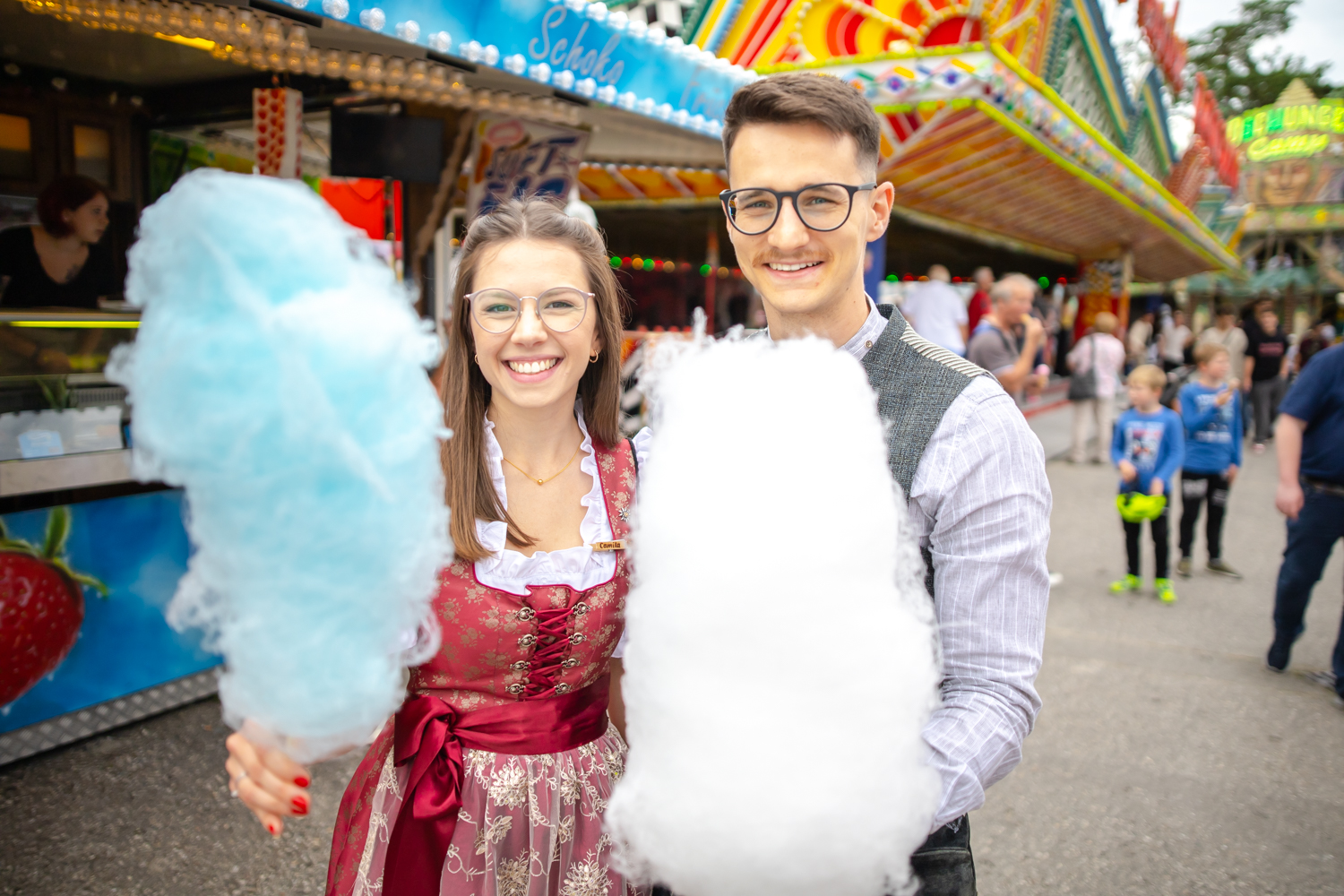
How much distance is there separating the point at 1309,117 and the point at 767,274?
2732cm

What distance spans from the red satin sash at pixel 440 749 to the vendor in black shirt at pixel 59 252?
129 inches

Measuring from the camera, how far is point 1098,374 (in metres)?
7.86

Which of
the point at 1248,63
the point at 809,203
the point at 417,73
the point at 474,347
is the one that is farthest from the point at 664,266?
the point at 1248,63

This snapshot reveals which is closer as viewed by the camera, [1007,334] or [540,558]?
[540,558]

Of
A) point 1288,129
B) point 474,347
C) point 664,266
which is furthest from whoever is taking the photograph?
point 1288,129

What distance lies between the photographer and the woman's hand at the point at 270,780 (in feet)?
2.84

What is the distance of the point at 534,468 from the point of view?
1.35 m

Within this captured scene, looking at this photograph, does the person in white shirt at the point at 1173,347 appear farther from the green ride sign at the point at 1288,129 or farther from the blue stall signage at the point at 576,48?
the green ride sign at the point at 1288,129

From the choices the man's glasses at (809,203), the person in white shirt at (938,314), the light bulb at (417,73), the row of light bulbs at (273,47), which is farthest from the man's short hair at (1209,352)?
the man's glasses at (809,203)

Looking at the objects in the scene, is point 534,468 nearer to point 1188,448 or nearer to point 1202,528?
point 1188,448

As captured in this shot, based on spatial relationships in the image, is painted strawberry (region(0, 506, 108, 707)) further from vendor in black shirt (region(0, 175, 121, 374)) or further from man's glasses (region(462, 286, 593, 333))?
man's glasses (region(462, 286, 593, 333))

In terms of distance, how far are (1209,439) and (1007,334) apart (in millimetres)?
1301

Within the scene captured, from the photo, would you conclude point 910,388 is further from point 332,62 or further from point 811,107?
point 332,62

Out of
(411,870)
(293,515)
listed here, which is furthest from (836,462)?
(411,870)
